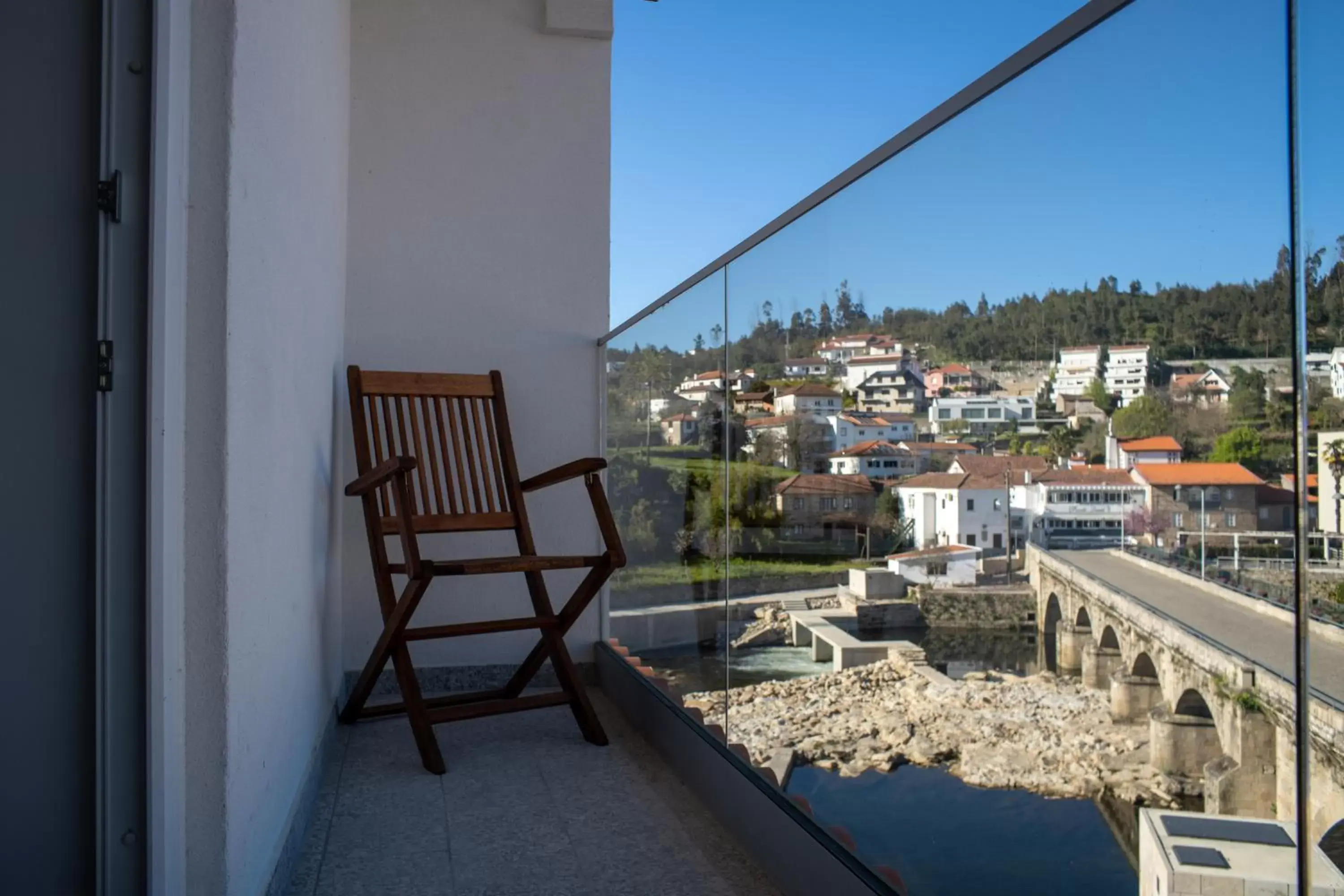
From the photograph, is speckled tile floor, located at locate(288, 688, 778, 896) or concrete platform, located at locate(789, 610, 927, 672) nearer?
concrete platform, located at locate(789, 610, 927, 672)

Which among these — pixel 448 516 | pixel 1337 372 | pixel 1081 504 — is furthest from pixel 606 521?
pixel 1337 372

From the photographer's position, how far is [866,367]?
1592 millimetres

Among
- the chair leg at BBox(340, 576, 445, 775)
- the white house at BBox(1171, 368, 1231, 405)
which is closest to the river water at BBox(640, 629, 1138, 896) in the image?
the white house at BBox(1171, 368, 1231, 405)

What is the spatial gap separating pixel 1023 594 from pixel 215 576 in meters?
1.06

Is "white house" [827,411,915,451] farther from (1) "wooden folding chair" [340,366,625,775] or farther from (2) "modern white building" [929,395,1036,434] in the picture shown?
(1) "wooden folding chair" [340,366,625,775]

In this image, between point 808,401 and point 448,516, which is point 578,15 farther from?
point 808,401

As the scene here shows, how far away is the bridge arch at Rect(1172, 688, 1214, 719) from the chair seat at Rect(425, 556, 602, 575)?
6.72ft

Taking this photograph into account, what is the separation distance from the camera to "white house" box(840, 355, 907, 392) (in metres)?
1.48

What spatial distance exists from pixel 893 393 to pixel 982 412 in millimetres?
261

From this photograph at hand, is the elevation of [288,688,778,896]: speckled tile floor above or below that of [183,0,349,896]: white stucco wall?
below

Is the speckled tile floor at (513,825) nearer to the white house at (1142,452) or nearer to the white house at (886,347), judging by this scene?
the white house at (886,347)

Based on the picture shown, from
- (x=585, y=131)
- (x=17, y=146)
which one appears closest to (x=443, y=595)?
(x=585, y=131)

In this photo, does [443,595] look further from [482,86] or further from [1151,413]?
[1151,413]

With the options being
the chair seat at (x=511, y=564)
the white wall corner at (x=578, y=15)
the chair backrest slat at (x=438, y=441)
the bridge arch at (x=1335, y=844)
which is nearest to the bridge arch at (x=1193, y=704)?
the bridge arch at (x=1335, y=844)
